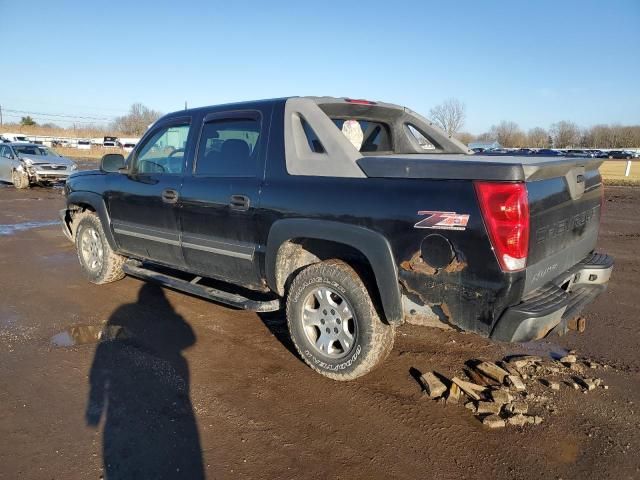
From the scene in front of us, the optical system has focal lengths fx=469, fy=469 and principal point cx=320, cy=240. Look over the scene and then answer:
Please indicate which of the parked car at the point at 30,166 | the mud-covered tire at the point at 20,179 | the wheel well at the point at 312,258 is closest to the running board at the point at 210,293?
the wheel well at the point at 312,258

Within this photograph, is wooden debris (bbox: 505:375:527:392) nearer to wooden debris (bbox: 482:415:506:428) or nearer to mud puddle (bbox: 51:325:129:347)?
wooden debris (bbox: 482:415:506:428)

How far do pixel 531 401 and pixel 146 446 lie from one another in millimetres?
2514

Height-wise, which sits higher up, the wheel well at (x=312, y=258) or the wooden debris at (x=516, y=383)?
the wheel well at (x=312, y=258)

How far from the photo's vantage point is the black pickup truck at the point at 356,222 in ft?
8.87

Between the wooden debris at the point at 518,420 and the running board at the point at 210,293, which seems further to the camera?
the running board at the point at 210,293

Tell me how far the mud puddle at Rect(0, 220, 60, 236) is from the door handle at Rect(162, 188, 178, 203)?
6.48m

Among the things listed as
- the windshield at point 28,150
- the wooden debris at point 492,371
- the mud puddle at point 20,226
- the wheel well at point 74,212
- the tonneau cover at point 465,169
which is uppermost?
the windshield at point 28,150

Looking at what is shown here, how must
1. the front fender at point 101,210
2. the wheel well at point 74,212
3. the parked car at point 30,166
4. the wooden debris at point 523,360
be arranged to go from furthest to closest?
the parked car at point 30,166, the wheel well at point 74,212, the front fender at point 101,210, the wooden debris at point 523,360

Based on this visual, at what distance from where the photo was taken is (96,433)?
2.85m

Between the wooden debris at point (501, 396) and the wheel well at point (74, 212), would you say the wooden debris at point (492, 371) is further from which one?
the wheel well at point (74, 212)

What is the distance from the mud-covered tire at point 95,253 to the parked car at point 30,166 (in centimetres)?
1300

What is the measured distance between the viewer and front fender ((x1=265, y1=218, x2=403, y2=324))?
119 inches

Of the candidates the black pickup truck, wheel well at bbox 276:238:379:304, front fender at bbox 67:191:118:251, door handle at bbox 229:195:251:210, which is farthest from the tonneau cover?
front fender at bbox 67:191:118:251

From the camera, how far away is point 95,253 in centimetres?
580
